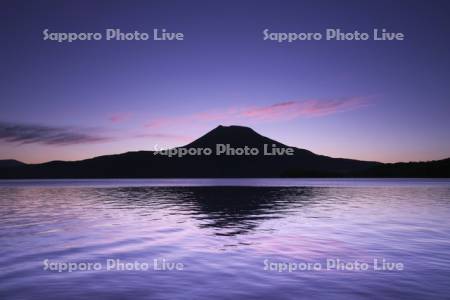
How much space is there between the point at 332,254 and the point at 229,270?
6458mm

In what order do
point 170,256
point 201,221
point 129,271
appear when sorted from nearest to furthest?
1. point 129,271
2. point 170,256
3. point 201,221

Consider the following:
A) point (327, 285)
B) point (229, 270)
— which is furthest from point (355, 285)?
point (229, 270)

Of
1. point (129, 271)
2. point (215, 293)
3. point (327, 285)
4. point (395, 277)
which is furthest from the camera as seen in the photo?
point (129, 271)

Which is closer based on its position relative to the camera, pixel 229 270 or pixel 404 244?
pixel 229 270

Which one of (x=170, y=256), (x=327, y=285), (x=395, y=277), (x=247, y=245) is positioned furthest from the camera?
(x=247, y=245)

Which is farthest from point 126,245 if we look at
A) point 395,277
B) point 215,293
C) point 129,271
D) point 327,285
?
point 395,277

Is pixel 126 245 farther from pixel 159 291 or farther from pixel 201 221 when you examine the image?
pixel 201 221

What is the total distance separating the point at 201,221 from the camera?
35.4 metres

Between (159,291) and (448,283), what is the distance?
10176mm

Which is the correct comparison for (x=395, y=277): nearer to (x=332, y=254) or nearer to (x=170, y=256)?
(x=332, y=254)

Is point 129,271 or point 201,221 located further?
point 201,221

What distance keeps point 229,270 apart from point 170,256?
437 cm

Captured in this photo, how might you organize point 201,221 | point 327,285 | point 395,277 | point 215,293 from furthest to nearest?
point 201,221 < point 395,277 < point 327,285 < point 215,293

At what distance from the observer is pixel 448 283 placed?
48.5 feet
